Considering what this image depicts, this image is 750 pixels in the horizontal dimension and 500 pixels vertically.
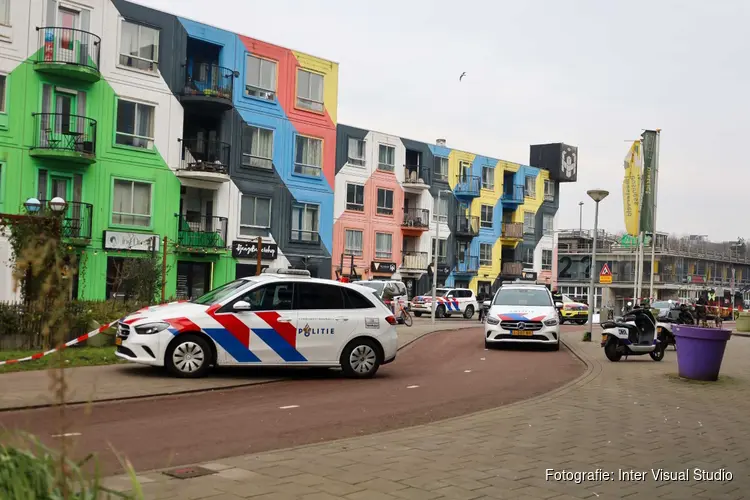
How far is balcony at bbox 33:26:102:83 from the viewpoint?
31672mm

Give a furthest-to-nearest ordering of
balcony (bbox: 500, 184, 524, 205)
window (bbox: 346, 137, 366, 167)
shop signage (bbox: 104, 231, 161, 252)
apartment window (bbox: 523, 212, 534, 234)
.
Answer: apartment window (bbox: 523, 212, 534, 234) < balcony (bbox: 500, 184, 524, 205) < window (bbox: 346, 137, 366, 167) < shop signage (bbox: 104, 231, 161, 252)

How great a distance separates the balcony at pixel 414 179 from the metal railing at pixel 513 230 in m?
11.5

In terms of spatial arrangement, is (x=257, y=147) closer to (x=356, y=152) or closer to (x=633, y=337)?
(x=356, y=152)

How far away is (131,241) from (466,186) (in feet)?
105

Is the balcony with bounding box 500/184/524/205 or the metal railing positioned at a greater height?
the balcony with bounding box 500/184/524/205

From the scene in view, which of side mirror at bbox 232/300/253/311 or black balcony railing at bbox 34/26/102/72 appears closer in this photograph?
side mirror at bbox 232/300/253/311

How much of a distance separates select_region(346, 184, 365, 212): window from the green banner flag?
70.9 ft

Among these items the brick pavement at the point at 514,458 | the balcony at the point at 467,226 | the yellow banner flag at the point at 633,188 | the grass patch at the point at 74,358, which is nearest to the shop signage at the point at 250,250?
the yellow banner flag at the point at 633,188

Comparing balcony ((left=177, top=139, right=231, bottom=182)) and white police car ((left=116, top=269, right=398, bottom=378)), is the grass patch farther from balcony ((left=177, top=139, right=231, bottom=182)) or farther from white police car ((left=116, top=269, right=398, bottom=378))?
balcony ((left=177, top=139, right=231, bottom=182))

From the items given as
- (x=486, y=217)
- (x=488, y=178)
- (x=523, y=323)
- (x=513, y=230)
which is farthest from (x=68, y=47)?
(x=513, y=230)

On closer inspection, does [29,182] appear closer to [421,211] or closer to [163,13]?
[163,13]

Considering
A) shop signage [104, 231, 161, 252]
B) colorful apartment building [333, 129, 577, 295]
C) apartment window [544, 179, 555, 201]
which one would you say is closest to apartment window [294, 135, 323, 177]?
colorful apartment building [333, 129, 577, 295]

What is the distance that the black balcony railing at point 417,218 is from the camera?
182 ft

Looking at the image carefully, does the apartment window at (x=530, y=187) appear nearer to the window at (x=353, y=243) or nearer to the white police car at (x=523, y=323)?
the window at (x=353, y=243)
